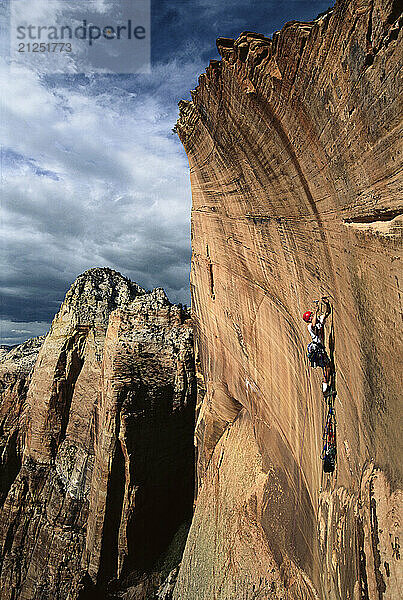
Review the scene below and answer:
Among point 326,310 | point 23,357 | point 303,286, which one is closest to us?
point 326,310

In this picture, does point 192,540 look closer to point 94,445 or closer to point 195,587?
point 195,587

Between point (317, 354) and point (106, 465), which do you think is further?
point (106, 465)

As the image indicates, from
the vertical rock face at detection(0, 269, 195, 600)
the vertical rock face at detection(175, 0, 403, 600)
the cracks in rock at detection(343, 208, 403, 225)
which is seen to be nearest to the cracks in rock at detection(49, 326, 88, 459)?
the vertical rock face at detection(0, 269, 195, 600)

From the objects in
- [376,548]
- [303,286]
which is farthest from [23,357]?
[376,548]

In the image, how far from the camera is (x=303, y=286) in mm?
3699

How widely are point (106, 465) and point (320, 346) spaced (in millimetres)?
13504

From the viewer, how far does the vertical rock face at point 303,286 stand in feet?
6.86

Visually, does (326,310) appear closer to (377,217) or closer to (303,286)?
(303,286)

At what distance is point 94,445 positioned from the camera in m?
16.6

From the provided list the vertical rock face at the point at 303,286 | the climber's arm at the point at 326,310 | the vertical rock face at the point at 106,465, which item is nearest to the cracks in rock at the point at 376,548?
the vertical rock face at the point at 303,286

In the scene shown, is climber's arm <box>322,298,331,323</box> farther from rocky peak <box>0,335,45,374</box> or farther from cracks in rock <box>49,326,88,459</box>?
rocky peak <box>0,335,45,374</box>

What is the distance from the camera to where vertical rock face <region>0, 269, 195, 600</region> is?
14.3m

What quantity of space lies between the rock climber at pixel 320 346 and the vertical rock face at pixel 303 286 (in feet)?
0.35

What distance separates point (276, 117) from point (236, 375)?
179 inches
